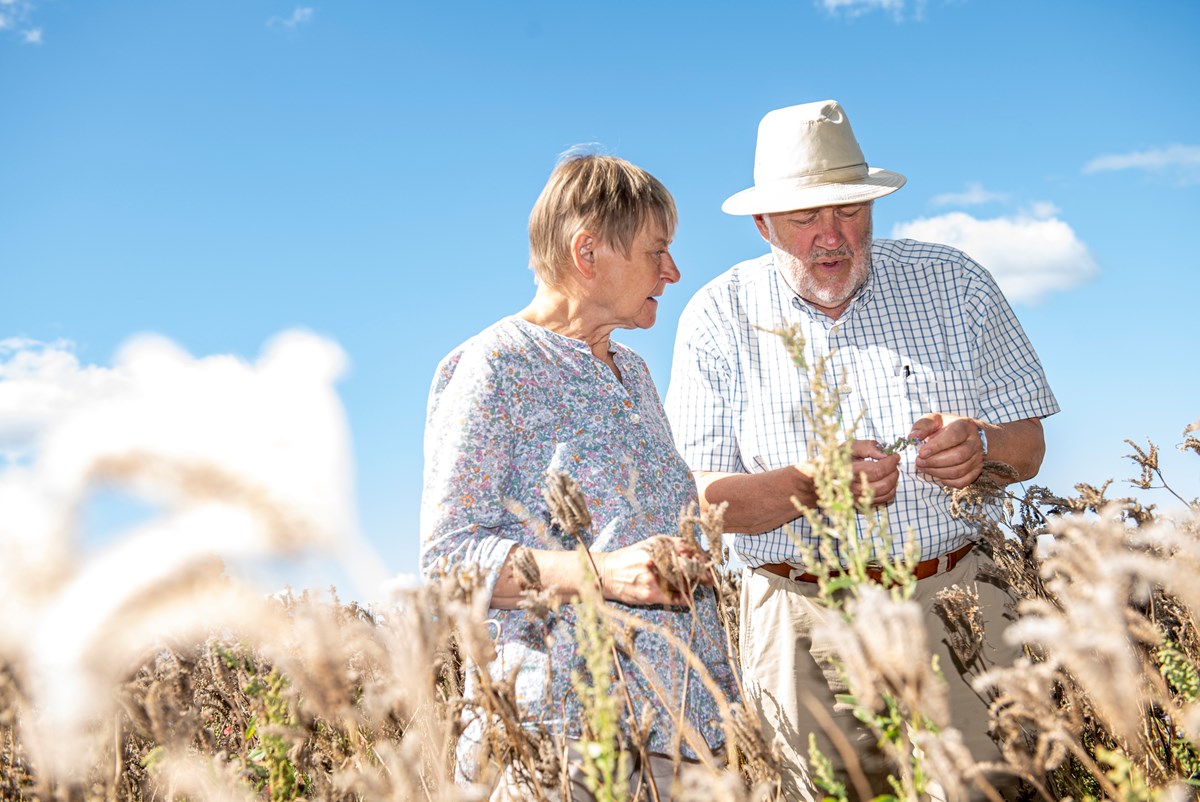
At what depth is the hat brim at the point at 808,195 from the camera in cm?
394

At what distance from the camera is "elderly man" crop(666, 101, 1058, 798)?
12.2 feet

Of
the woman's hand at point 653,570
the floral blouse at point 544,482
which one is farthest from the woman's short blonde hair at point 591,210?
the woman's hand at point 653,570

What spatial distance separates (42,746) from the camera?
1.60 meters

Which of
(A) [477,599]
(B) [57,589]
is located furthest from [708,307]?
(B) [57,589]

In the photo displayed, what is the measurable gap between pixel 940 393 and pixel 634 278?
4.91 feet

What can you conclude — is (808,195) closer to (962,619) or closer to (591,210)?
(591,210)

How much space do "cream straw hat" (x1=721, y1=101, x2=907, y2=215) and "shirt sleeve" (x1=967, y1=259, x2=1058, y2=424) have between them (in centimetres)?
65

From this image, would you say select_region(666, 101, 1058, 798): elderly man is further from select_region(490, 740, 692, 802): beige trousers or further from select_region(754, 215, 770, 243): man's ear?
select_region(490, 740, 692, 802): beige trousers

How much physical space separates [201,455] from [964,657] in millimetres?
3169

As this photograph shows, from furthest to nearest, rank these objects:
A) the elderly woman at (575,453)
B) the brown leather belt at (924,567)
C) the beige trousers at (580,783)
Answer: the brown leather belt at (924,567)
the elderly woman at (575,453)
the beige trousers at (580,783)

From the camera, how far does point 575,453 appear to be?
278cm

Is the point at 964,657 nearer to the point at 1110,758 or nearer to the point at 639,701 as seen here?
the point at 639,701

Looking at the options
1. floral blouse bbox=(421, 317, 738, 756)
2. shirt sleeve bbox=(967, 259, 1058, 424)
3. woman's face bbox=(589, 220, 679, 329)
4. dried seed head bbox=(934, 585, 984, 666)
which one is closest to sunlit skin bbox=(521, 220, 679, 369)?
woman's face bbox=(589, 220, 679, 329)

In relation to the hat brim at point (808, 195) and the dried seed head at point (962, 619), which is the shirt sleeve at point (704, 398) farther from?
the dried seed head at point (962, 619)
